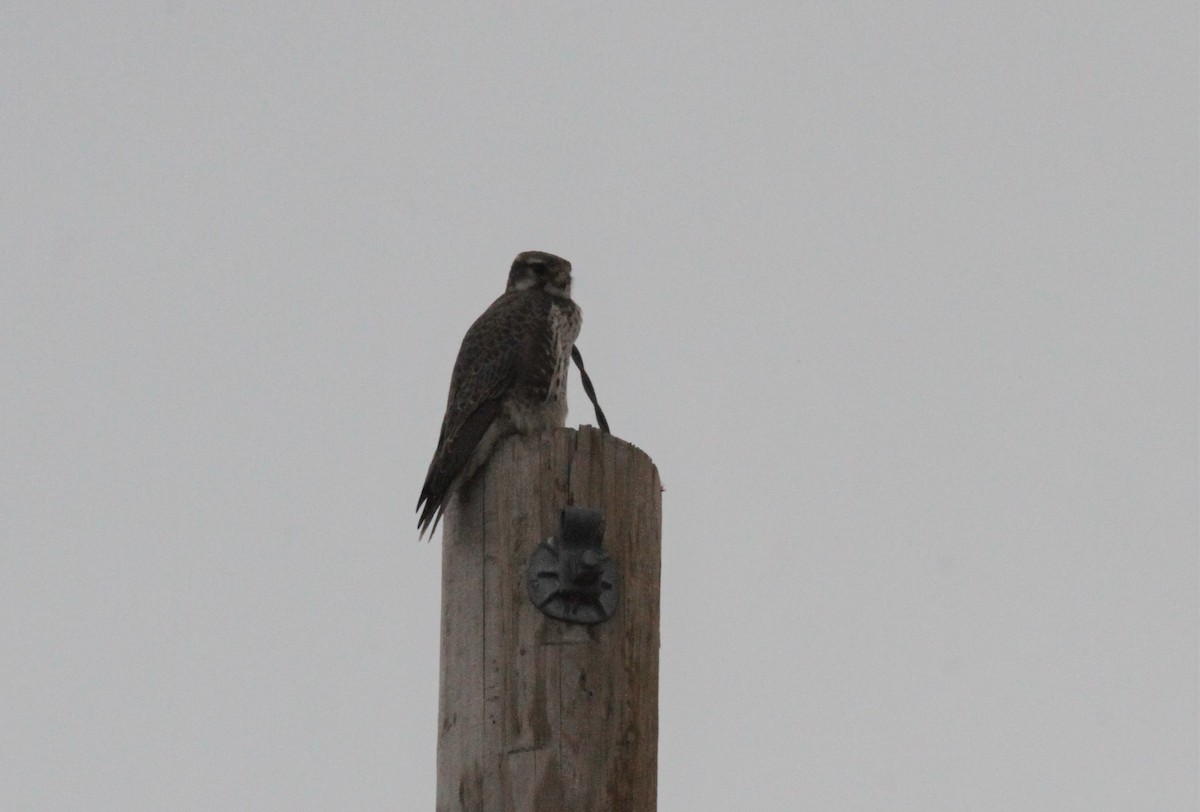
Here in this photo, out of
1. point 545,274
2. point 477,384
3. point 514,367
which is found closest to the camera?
point 477,384

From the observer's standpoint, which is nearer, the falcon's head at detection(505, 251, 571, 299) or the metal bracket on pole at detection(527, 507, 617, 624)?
the metal bracket on pole at detection(527, 507, 617, 624)

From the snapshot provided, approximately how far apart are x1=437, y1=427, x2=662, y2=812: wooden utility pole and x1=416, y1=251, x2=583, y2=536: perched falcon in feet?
3.51

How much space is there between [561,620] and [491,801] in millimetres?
351

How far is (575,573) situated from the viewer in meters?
2.91

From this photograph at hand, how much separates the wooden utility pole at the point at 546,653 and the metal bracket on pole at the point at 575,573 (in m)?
0.02

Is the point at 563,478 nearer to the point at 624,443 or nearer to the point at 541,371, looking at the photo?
the point at 624,443

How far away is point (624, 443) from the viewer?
3.13 meters

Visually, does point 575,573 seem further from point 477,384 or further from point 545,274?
point 545,274

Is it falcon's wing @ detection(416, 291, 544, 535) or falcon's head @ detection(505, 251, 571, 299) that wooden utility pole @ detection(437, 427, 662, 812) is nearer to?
falcon's wing @ detection(416, 291, 544, 535)

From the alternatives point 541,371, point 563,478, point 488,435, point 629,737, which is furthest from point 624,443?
point 541,371

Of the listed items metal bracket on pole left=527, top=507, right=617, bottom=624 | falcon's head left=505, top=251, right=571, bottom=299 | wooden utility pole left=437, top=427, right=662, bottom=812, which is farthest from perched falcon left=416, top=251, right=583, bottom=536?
metal bracket on pole left=527, top=507, right=617, bottom=624

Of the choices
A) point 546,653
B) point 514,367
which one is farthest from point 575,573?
point 514,367

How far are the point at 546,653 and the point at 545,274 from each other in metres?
3.00

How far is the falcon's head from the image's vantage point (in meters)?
5.71
